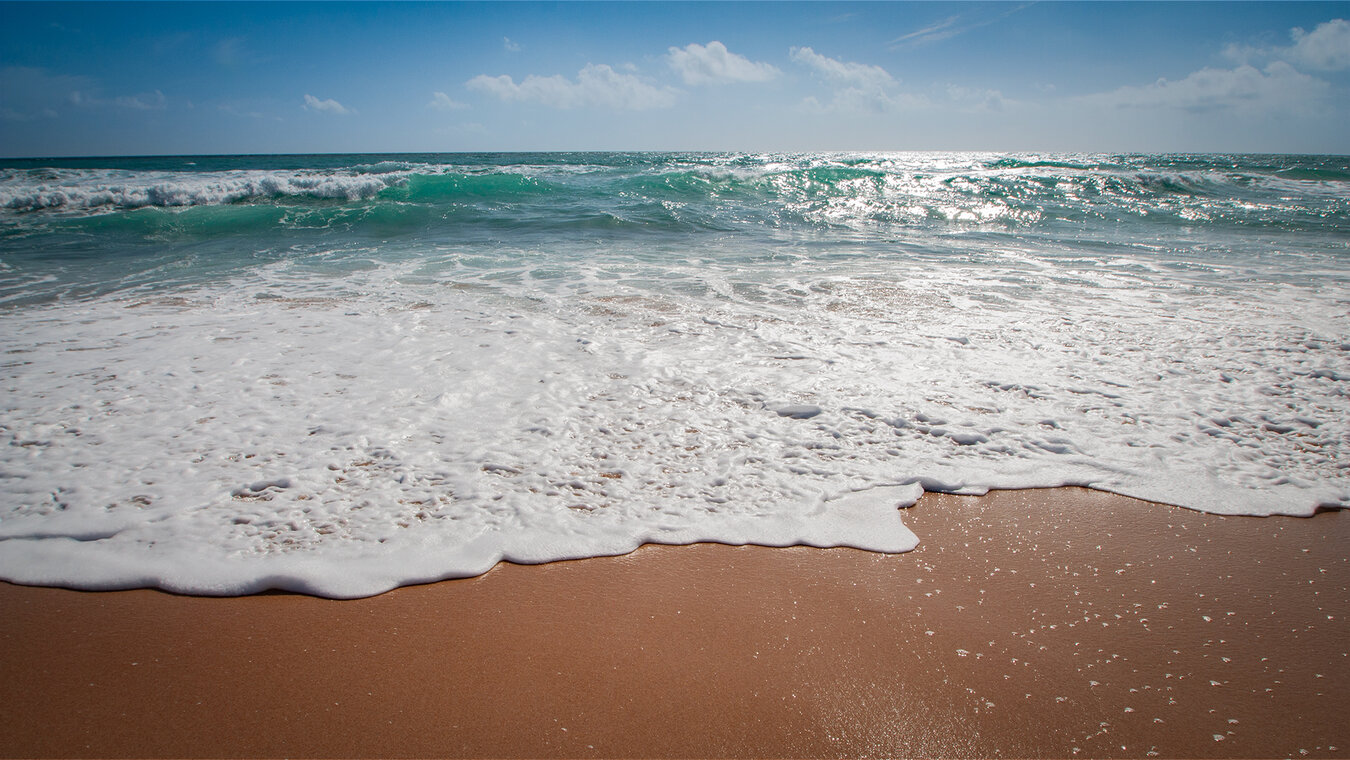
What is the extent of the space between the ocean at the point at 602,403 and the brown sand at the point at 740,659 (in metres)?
0.19

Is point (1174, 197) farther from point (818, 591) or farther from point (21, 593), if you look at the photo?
point (21, 593)

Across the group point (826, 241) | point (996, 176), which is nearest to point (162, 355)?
point (826, 241)

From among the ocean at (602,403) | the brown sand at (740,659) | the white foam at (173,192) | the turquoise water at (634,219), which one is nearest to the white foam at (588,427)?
the ocean at (602,403)

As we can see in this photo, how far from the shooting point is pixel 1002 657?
5.90 feet

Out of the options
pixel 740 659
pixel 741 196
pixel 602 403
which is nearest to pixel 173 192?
pixel 741 196

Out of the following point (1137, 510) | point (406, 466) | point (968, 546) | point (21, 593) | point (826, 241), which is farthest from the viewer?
point (826, 241)

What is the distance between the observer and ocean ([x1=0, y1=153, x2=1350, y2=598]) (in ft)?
7.79

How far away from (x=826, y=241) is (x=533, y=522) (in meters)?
9.20

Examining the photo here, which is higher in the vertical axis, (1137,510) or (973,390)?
(973,390)

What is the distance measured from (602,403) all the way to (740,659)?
6.00ft

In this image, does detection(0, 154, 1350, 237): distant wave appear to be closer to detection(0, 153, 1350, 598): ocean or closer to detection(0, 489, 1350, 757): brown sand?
detection(0, 153, 1350, 598): ocean

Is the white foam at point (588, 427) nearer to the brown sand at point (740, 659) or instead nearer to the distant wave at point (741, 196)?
the brown sand at point (740, 659)

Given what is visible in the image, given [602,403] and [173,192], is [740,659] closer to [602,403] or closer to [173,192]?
[602,403]

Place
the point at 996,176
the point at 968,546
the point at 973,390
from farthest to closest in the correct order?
the point at 996,176 < the point at 973,390 < the point at 968,546
